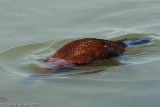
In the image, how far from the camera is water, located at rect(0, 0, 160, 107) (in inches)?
196

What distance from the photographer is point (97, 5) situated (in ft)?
31.0

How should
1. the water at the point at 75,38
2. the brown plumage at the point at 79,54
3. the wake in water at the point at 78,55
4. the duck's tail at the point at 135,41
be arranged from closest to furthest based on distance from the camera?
the water at the point at 75,38 < the wake in water at the point at 78,55 < the brown plumage at the point at 79,54 < the duck's tail at the point at 135,41

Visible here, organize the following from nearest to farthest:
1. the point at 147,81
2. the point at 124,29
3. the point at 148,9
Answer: the point at 147,81, the point at 124,29, the point at 148,9

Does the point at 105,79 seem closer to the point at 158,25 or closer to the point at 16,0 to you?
the point at 158,25

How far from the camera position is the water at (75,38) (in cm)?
497

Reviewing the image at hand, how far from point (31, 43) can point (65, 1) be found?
2.64 m

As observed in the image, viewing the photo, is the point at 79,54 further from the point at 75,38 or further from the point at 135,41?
the point at 135,41

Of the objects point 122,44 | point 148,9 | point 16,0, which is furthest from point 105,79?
point 16,0

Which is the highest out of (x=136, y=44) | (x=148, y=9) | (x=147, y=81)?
(x=148, y=9)

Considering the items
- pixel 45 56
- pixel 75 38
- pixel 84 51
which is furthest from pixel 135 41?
pixel 45 56

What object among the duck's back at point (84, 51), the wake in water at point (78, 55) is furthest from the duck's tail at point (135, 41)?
the duck's back at point (84, 51)

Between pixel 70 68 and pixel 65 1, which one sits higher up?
pixel 65 1

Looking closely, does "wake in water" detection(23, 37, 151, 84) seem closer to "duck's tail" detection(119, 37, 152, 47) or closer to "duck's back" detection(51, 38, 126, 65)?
"duck's back" detection(51, 38, 126, 65)

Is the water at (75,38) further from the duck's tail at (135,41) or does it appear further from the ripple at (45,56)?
the duck's tail at (135,41)
